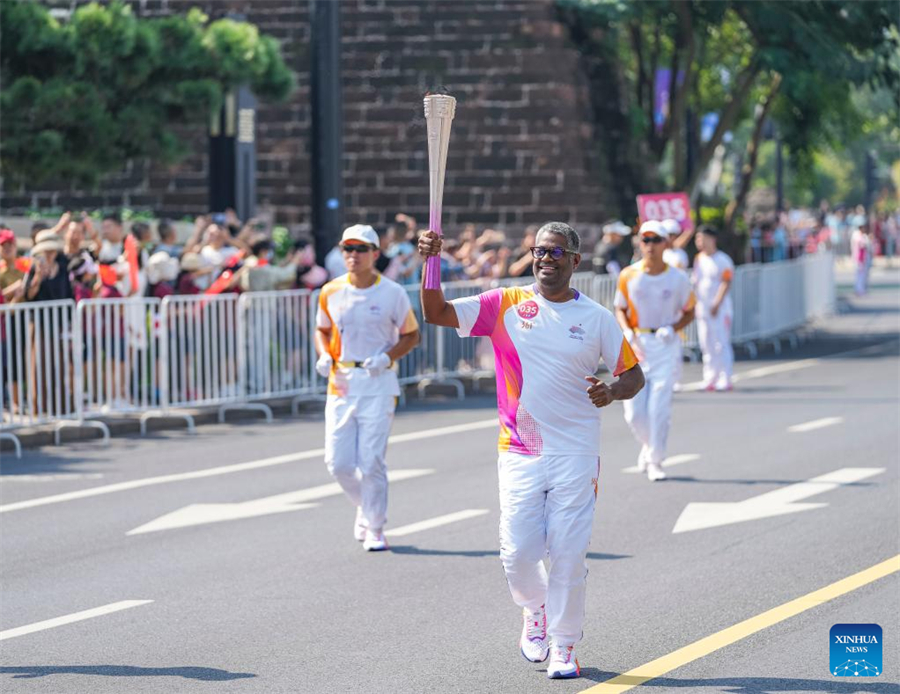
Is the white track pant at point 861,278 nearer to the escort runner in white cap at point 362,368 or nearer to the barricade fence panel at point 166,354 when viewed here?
the barricade fence panel at point 166,354

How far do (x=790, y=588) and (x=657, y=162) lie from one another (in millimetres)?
24039

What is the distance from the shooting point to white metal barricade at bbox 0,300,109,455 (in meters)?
15.7

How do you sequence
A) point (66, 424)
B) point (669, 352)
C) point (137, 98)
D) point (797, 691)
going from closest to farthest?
point (797, 691) → point (669, 352) → point (66, 424) → point (137, 98)

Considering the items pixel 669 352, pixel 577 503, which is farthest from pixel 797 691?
pixel 669 352

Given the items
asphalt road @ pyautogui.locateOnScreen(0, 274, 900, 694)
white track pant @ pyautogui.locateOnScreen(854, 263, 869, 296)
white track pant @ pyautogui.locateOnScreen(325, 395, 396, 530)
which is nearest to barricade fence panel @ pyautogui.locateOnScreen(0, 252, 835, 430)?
asphalt road @ pyautogui.locateOnScreen(0, 274, 900, 694)

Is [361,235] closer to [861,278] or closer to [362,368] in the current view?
[362,368]

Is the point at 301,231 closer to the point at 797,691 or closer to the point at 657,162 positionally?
the point at 657,162

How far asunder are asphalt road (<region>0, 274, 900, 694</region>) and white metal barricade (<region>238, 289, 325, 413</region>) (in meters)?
1.57

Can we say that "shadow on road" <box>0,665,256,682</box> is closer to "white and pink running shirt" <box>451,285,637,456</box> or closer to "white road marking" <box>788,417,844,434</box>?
"white and pink running shirt" <box>451,285,637,456</box>

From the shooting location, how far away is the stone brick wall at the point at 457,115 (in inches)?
1165

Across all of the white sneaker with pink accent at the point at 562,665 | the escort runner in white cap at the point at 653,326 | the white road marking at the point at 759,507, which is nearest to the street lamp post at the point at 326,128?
the escort runner in white cap at the point at 653,326

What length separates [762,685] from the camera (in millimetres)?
7230

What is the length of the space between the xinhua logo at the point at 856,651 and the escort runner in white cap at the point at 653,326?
21.0 ft

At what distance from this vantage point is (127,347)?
16922 millimetres
